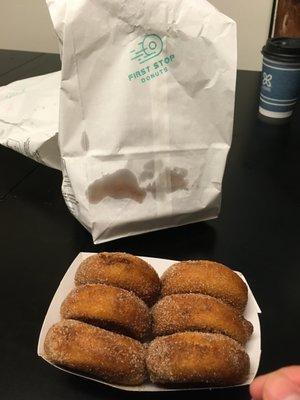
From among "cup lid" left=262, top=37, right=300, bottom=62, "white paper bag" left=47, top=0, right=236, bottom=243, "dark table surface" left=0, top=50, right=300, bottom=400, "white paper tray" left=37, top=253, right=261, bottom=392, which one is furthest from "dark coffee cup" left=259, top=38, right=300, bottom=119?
"white paper tray" left=37, top=253, right=261, bottom=392

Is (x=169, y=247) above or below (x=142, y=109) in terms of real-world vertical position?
below

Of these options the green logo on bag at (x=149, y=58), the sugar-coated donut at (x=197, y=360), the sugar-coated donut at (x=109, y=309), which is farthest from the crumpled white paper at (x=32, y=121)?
the sugar-coated donut at (x=197, y=360)

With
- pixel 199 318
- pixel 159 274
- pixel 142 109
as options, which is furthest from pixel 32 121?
pixel 199 318

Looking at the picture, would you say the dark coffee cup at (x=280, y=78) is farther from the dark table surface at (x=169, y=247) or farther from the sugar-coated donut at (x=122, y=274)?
the sugar-coated donut at (x=122, y=274)

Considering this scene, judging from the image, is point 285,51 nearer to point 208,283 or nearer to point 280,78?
point 280,78

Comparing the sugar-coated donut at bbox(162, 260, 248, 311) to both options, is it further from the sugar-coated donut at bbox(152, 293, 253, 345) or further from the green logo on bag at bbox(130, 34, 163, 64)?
the green logo on bag at bbox(130, 34, 163, 64)

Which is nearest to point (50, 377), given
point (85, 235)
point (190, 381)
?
point (190, 381)
